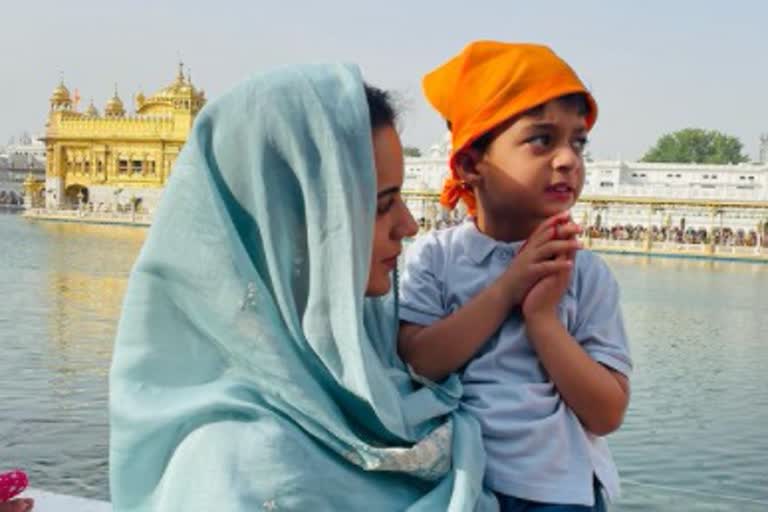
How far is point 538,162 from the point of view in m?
1.17

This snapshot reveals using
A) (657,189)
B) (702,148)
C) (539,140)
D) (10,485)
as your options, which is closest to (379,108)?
(539,140)

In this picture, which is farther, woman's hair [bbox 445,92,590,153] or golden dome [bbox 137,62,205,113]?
golden dome [bbox 137,62,205,113]

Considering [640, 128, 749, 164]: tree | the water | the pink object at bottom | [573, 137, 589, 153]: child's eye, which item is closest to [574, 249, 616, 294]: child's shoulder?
[573, 137, 589, 153]: child's eye

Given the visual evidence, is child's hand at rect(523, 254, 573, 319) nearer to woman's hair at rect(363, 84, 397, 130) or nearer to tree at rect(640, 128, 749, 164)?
woman's hair at rect(363, 84, 397, 130)

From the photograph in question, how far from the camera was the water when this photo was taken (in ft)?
10.7

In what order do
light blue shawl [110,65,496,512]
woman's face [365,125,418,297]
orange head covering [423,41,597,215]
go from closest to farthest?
light blue shawl [110,65,496,512], woman's face [365,125,418,297], orange head covering [423,41,597,215]

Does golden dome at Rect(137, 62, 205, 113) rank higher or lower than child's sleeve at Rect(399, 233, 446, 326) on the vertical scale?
higher

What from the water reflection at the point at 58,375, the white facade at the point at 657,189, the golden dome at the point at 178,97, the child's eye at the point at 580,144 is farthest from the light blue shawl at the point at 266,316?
the golden dome at the point at 178,97

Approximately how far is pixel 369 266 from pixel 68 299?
910 cm

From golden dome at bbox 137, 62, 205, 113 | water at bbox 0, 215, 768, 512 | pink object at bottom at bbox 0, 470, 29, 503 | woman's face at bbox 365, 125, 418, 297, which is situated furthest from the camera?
golden dome at bbox 137, 62, 205, 113

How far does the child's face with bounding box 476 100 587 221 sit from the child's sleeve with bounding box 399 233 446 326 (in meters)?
0.11

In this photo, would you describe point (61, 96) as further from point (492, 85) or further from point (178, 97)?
point (492, 85)

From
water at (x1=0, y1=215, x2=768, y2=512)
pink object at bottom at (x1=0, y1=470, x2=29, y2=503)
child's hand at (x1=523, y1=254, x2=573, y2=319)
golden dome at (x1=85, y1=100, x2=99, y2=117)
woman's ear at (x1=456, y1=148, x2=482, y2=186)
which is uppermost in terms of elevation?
golden dome at (x1=85, y1=100, x2=99, y2=117)

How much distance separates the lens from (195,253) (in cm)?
94
